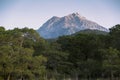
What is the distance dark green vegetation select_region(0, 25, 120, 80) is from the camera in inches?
1186

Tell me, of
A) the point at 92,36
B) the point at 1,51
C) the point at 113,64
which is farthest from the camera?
the point at 92,36

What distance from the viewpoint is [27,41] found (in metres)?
33.0

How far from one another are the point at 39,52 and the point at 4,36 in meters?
12.0

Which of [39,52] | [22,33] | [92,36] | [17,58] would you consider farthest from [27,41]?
[92,36]

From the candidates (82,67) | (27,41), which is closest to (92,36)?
(82,67)

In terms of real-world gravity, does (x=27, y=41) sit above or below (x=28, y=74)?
above

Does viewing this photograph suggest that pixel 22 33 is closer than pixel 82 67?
Yes

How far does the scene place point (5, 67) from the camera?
2995 cm

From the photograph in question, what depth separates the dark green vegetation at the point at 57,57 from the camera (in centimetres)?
3012

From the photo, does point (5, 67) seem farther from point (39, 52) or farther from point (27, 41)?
point (39, 52)

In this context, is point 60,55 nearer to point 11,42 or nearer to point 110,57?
point 110,57

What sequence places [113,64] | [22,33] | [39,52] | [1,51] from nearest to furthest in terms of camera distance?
[1,51]
[22,33]
[113,64]
[39,52]

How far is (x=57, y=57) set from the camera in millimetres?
43281

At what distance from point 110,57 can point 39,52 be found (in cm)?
1131
